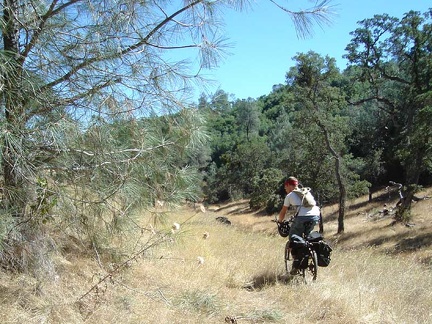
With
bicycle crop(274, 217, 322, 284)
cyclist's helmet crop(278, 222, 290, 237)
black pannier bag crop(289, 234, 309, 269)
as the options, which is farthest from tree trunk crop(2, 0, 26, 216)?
cyclist's helmet crop(278, 222, 290, 237)

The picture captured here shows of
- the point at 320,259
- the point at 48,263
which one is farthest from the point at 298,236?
the point at 48,263

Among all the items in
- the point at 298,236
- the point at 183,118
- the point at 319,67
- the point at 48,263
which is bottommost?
the point at 298,236

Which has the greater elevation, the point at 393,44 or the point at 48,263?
the point at 393,44

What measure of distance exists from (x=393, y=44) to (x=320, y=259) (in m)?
19.1

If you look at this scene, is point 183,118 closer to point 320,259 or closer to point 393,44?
point 320,259

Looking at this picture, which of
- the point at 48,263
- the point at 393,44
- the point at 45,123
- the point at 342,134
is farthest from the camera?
the point at 342,134

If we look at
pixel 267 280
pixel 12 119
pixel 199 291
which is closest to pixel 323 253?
pixel 267 280

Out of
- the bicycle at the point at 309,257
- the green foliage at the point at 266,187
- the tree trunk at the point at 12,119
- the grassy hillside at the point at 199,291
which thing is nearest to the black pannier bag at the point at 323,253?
the bicycle at the point at 309,257

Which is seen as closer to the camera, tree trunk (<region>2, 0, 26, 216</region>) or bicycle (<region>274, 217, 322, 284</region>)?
tree trunk (<region>2, 0, 26, 216</region>)

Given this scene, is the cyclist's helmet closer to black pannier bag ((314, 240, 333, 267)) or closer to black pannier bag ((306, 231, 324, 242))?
black pannier bag ((306, 231, 324, 242))

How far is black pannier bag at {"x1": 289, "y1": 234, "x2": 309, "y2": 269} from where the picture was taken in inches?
206

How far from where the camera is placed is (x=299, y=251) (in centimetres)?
528

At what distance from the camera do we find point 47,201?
334cm

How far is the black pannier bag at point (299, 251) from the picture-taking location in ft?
17.1
